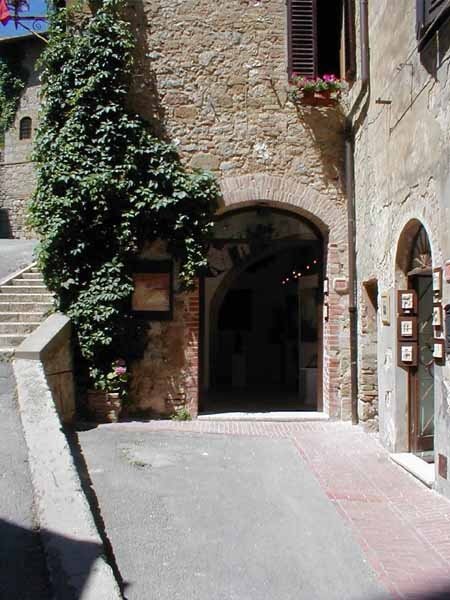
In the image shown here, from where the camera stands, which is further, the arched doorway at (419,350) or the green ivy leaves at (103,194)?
the green ivy leaves at (103,194)

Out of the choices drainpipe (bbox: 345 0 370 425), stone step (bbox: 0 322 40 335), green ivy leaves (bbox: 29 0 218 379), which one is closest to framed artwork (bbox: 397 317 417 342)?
drainpipe (bbox: 345 0 370 425)

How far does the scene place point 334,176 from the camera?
8.53 meters

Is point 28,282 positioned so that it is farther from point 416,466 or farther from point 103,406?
point 416,466

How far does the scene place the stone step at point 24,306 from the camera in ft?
25.7

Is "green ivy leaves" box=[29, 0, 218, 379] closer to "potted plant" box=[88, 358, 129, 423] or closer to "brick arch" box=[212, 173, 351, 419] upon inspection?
"potted plant" box=[88, 358, 129, 423]

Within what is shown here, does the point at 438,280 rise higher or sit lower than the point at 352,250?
lower

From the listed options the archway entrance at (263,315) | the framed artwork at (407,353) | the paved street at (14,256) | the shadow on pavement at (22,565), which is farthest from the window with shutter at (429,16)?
the paved street at (14,256)

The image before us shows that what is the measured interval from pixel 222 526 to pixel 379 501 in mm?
1486

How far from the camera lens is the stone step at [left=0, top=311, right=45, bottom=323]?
7.56 meters

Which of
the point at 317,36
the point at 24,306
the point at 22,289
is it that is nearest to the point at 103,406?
the point at 24,306

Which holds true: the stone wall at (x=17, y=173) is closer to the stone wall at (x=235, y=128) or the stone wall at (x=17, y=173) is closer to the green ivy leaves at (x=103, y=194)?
the green ivy leaves at (x=103, y=194)

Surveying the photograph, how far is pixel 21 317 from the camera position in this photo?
7684mm

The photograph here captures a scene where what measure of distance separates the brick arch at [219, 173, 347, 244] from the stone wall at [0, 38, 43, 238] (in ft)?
51.7

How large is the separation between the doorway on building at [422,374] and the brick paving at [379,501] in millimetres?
432
